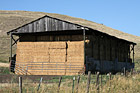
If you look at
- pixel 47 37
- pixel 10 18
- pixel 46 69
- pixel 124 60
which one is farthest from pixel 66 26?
pixel 10 18

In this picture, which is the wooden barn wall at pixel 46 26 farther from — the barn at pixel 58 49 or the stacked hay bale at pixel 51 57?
the stacked hay bale at pixel 51 57

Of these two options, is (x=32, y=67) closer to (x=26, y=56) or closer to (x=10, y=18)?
(x=26, y=56)

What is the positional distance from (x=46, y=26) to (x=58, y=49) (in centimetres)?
291

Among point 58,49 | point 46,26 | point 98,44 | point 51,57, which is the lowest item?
point 51,57

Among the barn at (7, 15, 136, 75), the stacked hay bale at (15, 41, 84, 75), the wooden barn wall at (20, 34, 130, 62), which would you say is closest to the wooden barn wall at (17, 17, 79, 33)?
the barn at (7, 15, 136, 75)

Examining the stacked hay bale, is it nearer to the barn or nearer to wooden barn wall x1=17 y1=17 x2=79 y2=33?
the barn

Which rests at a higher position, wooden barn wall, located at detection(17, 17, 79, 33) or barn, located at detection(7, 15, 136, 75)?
wooden barn wall, located at detection(17, 17, 79, 33)

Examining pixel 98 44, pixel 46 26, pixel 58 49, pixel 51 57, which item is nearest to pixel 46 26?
pixel 46 26

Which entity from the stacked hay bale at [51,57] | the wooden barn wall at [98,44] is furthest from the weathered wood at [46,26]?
the stacked hay bale at [51,57]

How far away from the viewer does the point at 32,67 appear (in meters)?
30.0

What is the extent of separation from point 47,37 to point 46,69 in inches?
140

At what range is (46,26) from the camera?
96.8 ft

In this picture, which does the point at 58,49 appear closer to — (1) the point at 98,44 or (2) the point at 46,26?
(2) the point at 46,26

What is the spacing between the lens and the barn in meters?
27.7
